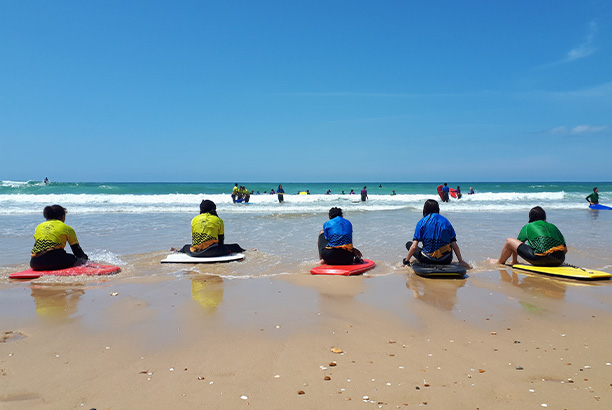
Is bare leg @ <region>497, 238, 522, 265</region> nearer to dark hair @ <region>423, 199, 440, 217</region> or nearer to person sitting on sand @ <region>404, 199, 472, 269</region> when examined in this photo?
person sitting on sand @ <region>404, 199, 472, 269</region>

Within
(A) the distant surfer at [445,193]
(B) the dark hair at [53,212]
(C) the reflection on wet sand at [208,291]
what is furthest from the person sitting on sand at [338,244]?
(A) the distant surfer at [445,193]

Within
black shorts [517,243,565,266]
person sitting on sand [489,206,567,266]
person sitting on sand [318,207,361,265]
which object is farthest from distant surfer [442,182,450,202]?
person sitting on sand [318,207,361,265]

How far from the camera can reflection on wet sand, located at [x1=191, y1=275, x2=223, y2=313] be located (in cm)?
496

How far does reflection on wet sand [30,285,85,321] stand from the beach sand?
0.9 inches

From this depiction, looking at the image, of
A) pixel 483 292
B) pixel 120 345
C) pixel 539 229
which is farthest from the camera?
pixel 539 229

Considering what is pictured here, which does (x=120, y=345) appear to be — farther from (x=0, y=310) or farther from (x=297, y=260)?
(x=297, y=260)

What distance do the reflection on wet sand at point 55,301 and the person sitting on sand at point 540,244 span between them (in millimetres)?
6781

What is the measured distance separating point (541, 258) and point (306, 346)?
5.04 meters

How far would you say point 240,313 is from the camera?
4.57 meters

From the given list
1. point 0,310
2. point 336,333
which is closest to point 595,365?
point 336,333

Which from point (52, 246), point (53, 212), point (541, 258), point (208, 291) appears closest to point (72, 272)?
point (52, 246)

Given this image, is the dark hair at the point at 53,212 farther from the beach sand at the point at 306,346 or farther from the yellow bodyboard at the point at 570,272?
the yellow bodyboard at the point at 570,272

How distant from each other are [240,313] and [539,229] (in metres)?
5.29

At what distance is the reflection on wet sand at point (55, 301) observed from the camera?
4.59 meters
